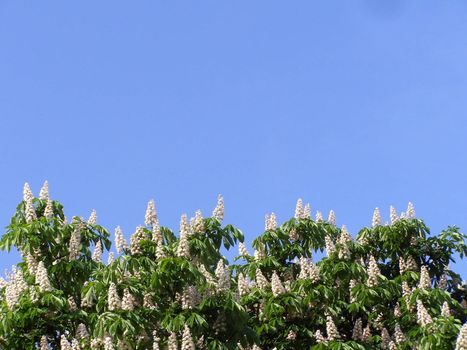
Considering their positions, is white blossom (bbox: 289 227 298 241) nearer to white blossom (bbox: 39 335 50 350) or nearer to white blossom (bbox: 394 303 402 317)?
white blossom (bbox: 394 303 402 317)

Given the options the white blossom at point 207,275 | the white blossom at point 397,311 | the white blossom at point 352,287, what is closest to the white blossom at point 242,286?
the white blossom at point 352,287

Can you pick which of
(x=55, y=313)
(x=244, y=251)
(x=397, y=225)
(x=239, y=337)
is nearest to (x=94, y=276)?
(x=55, y=313)

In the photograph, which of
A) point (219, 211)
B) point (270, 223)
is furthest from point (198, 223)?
point (270, 223)

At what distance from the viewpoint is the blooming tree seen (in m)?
21.7

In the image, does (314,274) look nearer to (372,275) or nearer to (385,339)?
(372,275)

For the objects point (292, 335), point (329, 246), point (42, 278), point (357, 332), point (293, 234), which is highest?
point (293, 234)

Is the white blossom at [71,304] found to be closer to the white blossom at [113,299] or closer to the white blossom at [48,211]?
the white blossom at [48,211]

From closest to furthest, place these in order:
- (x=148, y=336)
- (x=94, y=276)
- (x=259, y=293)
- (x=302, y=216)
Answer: (x=148, y=336), (x=94, y=276), (x=259, y=293), (x=302, y=216)

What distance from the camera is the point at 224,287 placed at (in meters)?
22.4

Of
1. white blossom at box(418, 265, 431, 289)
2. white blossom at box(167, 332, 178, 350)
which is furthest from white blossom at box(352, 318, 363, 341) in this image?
white blossom at box(167, 332, 178, 350)

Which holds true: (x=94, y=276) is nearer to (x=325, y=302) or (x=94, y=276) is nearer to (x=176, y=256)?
(x=176, y=256)

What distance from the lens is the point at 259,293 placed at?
2545 centimetres

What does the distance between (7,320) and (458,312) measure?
1250cm

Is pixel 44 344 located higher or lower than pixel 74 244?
lower
